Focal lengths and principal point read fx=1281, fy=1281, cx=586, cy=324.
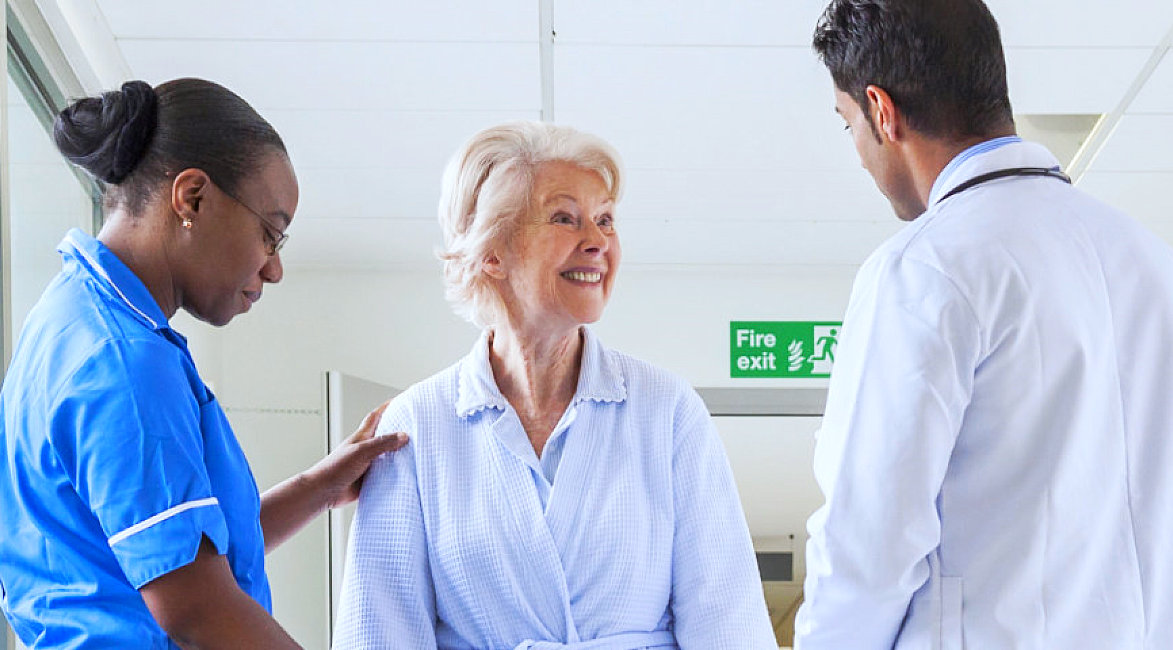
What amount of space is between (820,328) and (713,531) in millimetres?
4117

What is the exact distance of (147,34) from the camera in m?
3.28

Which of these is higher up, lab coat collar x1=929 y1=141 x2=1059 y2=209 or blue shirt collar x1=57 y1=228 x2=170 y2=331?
lab coat collar x1=929 y1=141 x2=1059 y2=209

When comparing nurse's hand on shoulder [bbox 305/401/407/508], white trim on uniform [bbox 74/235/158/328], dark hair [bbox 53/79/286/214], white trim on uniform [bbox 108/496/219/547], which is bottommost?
nurse's hand on shoulder [bbox 305/401/407/508]

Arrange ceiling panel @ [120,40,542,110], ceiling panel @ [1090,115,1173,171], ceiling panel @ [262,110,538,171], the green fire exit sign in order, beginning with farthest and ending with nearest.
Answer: the green fire exit sign < ceiling panel @ [1090,115,1173,171] < ceiling panel @ [262,110,538,171] < ceiling panel @ [120,40,542,110]

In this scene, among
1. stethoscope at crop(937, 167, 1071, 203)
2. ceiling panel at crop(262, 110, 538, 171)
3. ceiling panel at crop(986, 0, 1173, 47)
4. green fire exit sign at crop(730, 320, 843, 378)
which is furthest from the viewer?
green fire exit sign at crop(730, 320, 843, 378)

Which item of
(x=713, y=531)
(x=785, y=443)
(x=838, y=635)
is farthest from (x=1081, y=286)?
(x=785, y=443)

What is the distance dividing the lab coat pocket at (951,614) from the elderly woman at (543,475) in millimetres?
504

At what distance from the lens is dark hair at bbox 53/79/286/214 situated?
4.77 ft

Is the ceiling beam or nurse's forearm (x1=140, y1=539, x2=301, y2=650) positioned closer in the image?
nurse's forearm (x1=140, y1=539, x2=301, y2=650)

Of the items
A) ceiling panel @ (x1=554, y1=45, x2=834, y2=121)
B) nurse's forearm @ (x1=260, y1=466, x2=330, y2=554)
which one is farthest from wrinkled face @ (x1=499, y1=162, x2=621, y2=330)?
ceiling panel @ (x1=554, y1=45, x2=834, y2=121)

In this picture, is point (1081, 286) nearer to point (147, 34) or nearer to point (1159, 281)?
point (1159, 281)

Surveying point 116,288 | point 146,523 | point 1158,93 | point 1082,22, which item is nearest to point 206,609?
point 146,523

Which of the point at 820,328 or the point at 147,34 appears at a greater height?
the point at 147,34

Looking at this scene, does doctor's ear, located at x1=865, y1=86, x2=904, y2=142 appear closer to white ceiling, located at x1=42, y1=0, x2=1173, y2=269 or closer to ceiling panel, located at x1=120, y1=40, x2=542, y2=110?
white ceiling, located at x1=42, y1=0, x2=1173, y2=269
